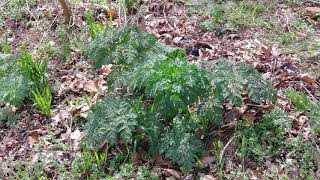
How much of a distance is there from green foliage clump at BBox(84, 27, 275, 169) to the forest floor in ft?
0.82

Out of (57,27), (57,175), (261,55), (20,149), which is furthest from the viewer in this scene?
(57,27)

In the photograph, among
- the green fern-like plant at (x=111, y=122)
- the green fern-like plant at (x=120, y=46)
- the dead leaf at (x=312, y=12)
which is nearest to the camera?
the green fern-like plant at (x=111, y=122)

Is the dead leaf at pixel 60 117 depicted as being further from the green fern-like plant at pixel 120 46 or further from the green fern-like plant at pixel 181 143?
the green fern-like plant at pixel 181 143

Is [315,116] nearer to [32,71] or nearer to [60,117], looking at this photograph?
[60,117]

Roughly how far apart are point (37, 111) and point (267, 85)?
6.59 feet

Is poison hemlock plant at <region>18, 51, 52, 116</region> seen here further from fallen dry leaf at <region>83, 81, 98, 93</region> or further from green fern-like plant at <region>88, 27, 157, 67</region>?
green fern-like plant at <region>88, 27, 157, 67</region>

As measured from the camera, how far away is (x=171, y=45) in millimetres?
4246

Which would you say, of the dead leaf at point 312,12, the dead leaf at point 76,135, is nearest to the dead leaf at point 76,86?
the dead leaf at point 76,135

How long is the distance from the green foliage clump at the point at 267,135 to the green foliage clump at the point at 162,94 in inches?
10.6

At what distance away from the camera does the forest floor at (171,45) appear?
9.70 feet

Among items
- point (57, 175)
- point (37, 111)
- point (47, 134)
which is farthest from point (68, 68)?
point (57, 175)

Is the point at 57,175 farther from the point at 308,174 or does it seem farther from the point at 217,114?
the point at 308,174

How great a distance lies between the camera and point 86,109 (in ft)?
11.6

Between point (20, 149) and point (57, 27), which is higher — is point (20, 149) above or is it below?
below
